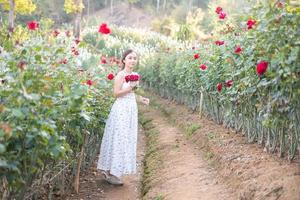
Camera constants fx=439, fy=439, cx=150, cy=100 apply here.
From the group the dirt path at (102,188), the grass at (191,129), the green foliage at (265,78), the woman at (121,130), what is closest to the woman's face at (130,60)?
the woman at (121,130)

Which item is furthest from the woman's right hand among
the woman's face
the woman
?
the woman's face

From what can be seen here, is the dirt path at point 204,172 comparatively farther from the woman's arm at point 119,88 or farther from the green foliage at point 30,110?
the green foliage at point 30,110

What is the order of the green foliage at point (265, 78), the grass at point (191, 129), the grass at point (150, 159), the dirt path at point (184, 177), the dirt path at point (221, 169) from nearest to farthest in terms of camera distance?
1. the green foliage at point (265, 78)
2. the dirt path at point (221, 169)
3. the dirt path at point (184, 177)
4. the grass at point (150, 159)
5. the grass at point (191, 129)

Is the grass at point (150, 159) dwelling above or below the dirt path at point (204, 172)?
below

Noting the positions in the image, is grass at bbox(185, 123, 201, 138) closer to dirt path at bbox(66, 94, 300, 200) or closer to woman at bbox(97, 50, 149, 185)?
dirt path at bbox(66, 94, 300, 200)

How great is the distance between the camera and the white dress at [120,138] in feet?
18.1

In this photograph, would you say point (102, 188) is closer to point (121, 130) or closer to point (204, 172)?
point (121, 130)

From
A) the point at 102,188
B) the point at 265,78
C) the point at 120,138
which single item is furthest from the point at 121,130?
the point at 265,78

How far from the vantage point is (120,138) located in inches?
218

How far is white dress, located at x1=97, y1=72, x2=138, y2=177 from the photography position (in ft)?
18.1

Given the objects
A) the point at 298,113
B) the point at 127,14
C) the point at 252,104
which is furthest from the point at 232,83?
the point at 127,14

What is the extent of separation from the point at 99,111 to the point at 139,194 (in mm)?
1145

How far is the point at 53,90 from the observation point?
346cm

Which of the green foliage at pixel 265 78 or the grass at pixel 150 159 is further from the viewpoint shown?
the grass at pixel 150 159
